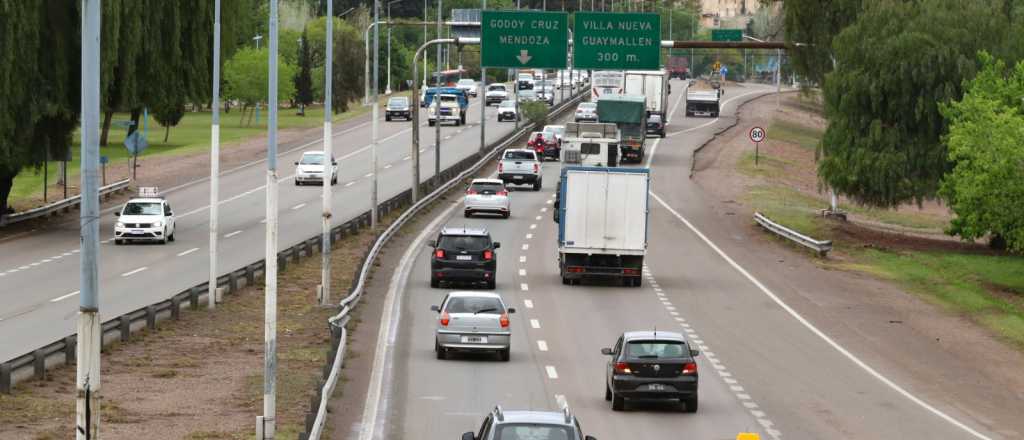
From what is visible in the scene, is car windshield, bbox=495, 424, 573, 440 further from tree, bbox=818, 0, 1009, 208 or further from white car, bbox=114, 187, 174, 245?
tree, bbox=818, 0, 1009, 208

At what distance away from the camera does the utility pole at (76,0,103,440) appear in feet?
51.3

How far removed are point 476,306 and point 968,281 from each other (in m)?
26.7

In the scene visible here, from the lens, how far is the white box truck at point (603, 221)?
46.2 meters

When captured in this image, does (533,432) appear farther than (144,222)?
No

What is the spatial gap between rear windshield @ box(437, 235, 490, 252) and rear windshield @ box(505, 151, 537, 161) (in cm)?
3490

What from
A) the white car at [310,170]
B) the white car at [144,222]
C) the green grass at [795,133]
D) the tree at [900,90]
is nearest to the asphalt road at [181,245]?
the white car at [144,222]

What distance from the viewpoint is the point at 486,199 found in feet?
218

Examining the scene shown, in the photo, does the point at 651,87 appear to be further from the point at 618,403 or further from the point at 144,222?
the point at 618,403

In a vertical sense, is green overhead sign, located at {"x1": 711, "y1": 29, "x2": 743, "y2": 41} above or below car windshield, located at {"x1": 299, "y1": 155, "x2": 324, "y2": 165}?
above

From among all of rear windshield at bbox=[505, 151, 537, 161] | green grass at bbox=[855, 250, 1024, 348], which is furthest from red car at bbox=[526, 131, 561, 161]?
green grass at bbox=[855, 250, 1024, 348]

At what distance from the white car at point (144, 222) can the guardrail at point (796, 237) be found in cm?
2164

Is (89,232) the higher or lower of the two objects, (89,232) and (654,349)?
the higher

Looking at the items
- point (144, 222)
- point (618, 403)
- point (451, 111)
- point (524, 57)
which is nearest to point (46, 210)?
point (144, 222)

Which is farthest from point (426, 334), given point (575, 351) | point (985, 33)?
point (985, 33)
